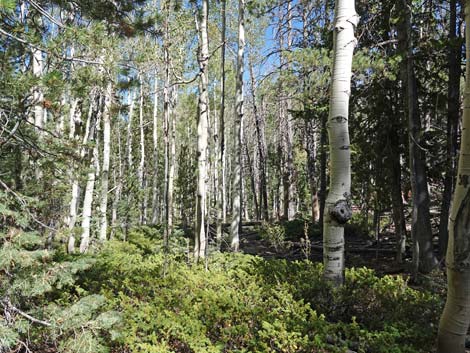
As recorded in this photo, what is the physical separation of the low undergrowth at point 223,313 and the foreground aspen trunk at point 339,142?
40cm

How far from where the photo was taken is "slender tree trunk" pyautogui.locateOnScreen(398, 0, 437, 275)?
19.2 feet

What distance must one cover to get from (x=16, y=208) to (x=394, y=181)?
692cm

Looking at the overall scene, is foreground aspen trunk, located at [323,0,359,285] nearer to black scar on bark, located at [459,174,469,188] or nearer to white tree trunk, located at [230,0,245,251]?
black scar on bark, located at [459,174,469,188]

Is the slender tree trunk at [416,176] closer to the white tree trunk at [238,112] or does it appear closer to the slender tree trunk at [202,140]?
the slender tree trunk at [202,140]

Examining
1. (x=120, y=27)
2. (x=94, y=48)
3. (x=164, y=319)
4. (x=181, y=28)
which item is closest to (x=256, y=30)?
(x=181, y=28)

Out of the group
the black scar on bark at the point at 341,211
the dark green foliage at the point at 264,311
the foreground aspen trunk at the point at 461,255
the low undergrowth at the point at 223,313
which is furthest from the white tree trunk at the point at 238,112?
the foreground aspen trunk at the point at 461,255

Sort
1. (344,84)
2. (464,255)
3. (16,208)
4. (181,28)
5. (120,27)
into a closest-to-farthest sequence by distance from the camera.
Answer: (464,255) < (16,208) < (344,84) < (120,27) < (181,28)

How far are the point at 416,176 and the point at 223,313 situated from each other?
457cm

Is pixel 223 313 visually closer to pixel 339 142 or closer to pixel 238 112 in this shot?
pixel 339 142

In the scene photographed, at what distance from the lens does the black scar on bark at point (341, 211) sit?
3.66 m

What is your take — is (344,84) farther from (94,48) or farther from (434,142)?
(434,142)

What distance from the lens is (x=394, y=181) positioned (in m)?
7.27

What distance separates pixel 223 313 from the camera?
11.1 feet

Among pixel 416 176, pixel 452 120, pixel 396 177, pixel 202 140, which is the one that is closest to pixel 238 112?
pixel 202 140
